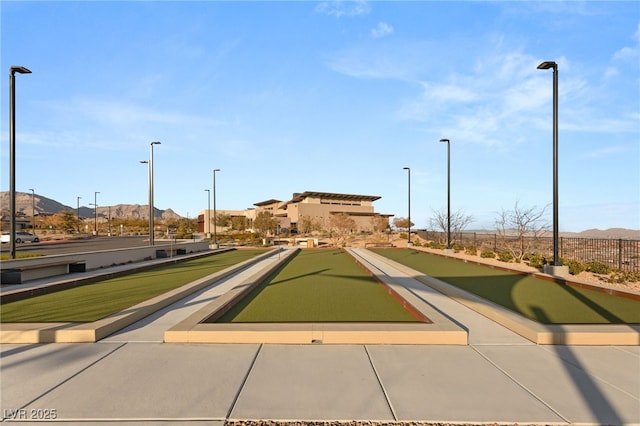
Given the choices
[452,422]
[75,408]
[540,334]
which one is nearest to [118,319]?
[75,408]

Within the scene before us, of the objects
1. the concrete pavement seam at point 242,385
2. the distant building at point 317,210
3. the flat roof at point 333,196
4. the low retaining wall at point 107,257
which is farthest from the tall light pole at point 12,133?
the flat roof at point 333,196

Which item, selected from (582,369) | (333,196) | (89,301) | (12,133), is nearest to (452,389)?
(582,369)

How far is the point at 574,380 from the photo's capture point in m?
4.28

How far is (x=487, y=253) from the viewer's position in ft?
68.1

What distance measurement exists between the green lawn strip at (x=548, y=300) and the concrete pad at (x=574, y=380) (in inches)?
64.1

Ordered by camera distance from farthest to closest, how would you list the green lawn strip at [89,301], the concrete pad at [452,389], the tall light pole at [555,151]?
the tall light pole at [555,151]
the green lawn strip at [89,301]
the concrete pad at [452,389]

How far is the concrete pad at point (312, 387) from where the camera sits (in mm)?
3545

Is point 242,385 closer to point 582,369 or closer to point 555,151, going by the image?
point 582,369

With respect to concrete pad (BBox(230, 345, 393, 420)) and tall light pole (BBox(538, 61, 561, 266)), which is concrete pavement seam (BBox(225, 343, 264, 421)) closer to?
concrete pad (BBox(230, 345, 393, 420))

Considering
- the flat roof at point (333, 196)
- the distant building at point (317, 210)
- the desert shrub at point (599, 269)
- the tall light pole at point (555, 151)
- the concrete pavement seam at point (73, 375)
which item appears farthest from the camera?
the flat roof at point (333, 196)

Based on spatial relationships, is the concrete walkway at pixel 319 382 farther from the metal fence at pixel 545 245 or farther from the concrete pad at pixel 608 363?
the metal fence at pixel 545 245

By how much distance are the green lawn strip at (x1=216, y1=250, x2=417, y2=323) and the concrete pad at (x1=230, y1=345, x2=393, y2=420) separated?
61.8 inches

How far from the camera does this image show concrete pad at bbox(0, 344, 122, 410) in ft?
12.9

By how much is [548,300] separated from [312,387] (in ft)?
24.2
